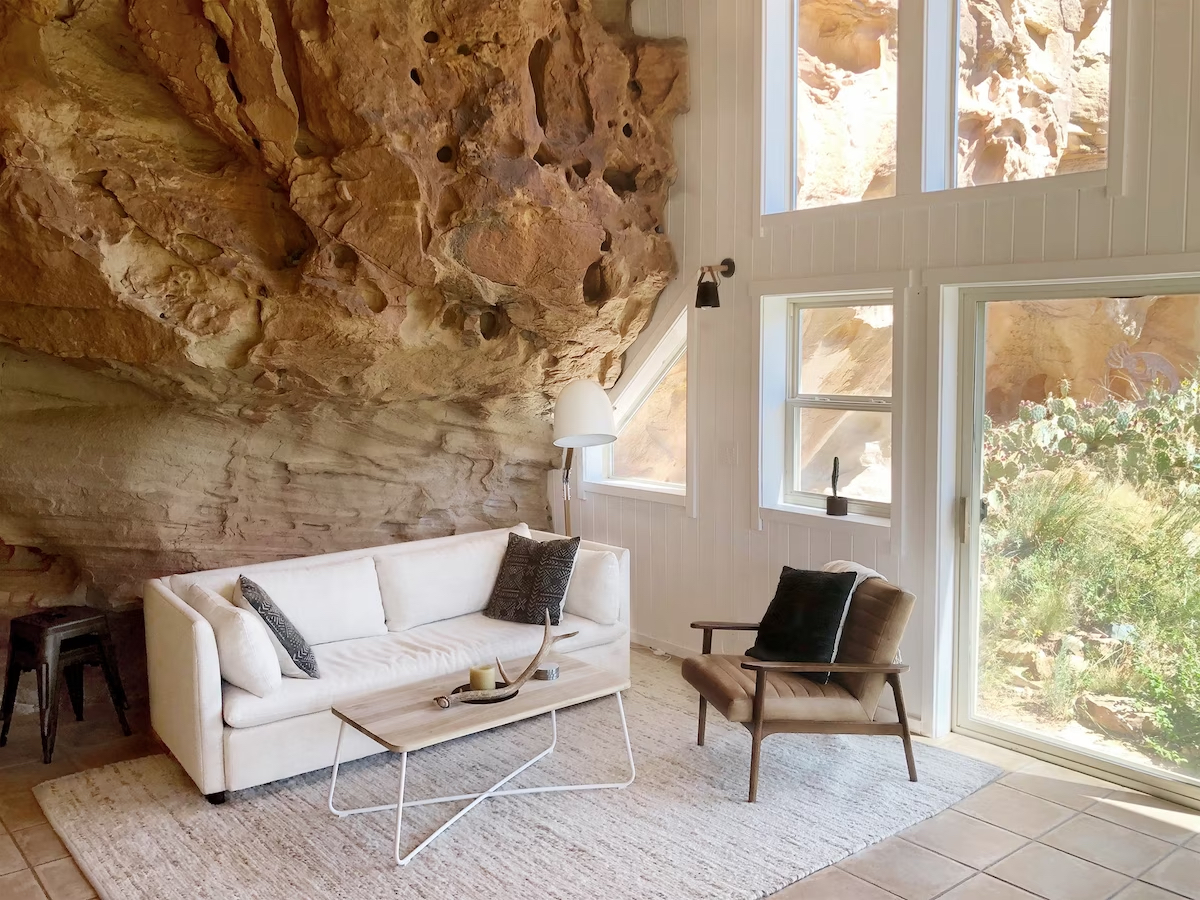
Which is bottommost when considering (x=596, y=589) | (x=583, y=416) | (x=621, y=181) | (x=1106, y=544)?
(x=596, y=589)

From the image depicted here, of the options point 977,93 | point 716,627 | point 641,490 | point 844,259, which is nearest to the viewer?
point 977,93

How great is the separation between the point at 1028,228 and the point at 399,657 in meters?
3.30

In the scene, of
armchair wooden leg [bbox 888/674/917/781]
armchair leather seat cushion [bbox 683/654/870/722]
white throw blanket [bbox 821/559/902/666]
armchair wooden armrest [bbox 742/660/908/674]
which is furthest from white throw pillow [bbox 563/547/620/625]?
armchair wooden leg [bbox 888/674/917/781]

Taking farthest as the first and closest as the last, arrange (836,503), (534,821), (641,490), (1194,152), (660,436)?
(660,436)
(641,490)
(836,503)
(534,821)
(1194,152)

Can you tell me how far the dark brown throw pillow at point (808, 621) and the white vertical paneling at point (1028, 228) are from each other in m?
1.54

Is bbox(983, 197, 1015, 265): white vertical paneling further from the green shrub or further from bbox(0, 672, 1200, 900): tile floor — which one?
bbox(0, 672, 1200, 900): tile floor

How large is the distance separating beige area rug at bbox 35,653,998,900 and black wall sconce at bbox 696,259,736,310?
215cm

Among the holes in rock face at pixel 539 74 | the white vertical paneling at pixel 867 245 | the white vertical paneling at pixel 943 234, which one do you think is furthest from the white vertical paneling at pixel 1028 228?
the holes in rock face at pixel 539 74

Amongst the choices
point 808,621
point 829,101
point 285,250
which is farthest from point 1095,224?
point 285,250

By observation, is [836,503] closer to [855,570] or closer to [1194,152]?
[855,570]

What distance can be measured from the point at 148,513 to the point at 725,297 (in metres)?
3.24

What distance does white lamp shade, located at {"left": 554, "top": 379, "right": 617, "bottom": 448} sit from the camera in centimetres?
511

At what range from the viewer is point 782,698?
3926 mm

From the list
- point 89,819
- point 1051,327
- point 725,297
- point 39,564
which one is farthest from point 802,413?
point 39,564
